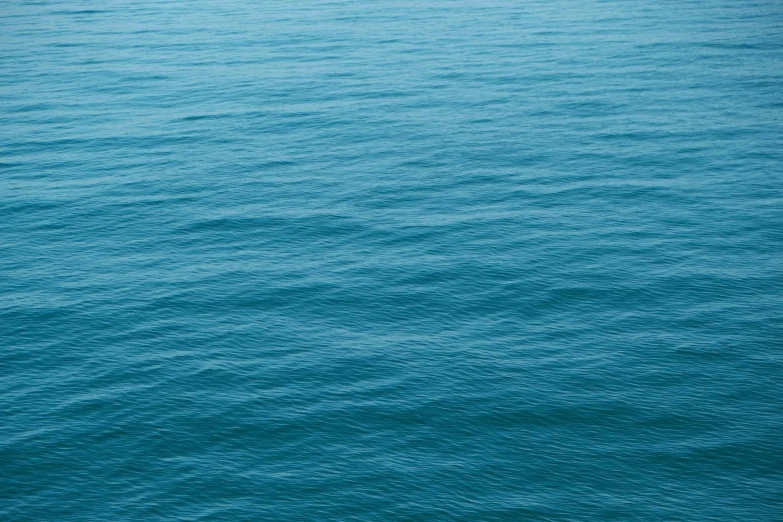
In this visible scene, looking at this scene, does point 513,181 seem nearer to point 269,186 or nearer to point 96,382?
point 269,186

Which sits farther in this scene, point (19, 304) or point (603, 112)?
point (603, 112)

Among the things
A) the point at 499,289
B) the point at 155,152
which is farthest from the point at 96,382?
the point at 155,152

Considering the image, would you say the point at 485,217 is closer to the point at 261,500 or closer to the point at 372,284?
the point at 372,284

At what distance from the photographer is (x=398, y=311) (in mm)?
118875

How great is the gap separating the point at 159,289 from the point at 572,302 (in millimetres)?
48189

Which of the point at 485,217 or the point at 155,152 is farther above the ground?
the point at 155,152

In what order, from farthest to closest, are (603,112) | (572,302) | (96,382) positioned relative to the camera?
1. (603,112)
2. (572,302)
3. (96,382)

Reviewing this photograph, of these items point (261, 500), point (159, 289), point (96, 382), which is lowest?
point (261, 500)

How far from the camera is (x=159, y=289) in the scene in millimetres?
124562

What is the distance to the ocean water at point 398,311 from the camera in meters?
90.9

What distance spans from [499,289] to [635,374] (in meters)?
22.1

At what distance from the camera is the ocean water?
90875 millimetres

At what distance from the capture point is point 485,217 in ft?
465

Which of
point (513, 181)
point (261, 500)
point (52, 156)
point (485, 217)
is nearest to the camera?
point (261, 500)
